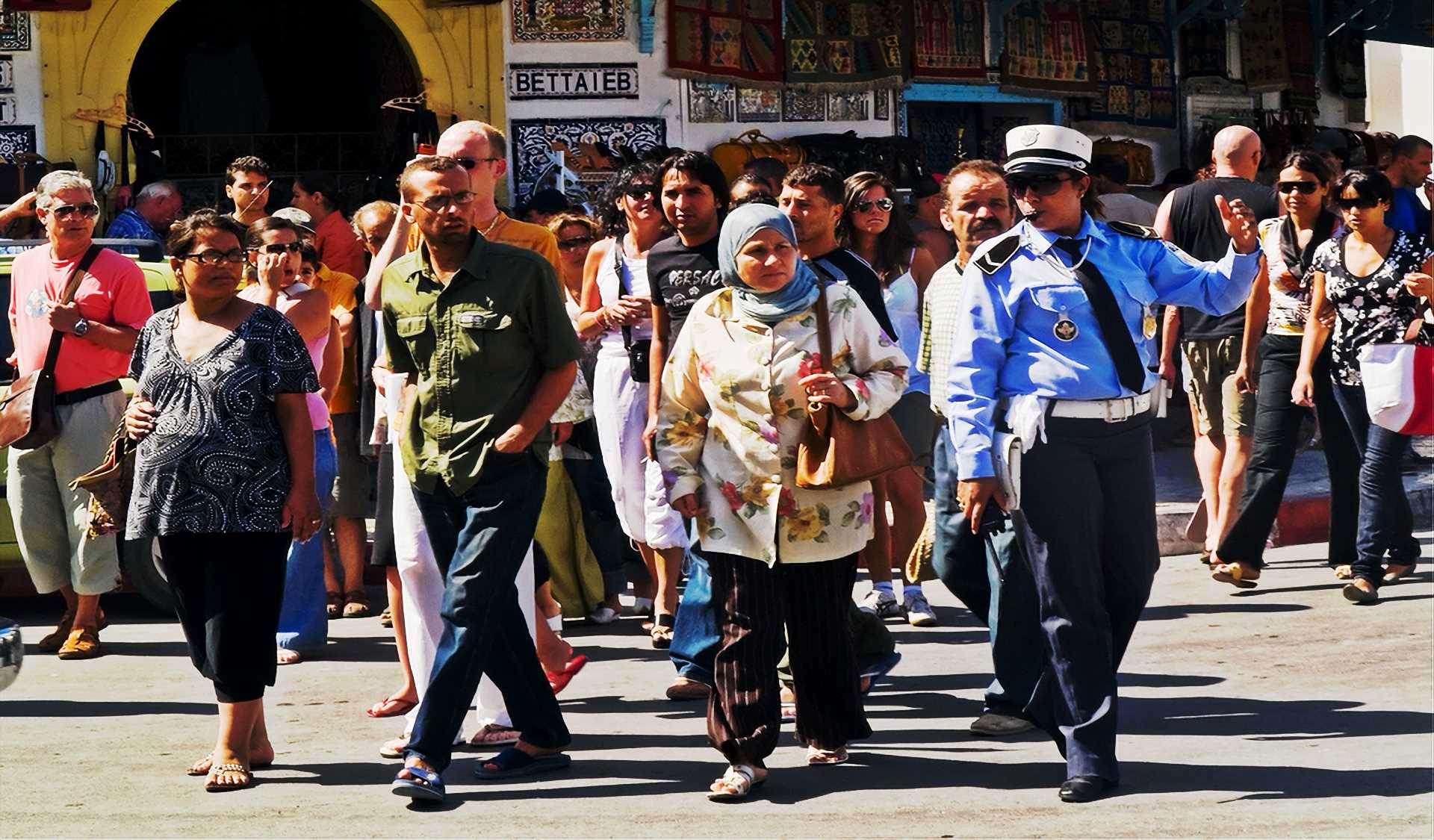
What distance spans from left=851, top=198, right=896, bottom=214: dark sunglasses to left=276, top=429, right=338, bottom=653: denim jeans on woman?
2.36m

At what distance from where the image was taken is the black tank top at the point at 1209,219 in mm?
9875

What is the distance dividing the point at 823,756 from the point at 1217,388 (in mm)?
4399

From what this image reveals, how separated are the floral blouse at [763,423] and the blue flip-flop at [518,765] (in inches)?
33.5

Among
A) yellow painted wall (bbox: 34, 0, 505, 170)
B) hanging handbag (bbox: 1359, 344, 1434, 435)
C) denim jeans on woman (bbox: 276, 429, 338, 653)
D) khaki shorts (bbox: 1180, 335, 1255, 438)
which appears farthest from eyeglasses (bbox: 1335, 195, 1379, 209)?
yellow painted wall (bbox: 34, 0, 505, 170)

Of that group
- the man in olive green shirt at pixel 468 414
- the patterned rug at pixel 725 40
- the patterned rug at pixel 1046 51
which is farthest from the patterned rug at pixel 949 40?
the man in olive green shirt at pixel 468 414

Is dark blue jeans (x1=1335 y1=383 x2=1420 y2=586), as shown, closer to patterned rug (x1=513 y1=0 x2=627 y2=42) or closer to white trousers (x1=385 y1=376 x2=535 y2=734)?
white trousers (x1=385 y1=376 x2=535 y2=734)

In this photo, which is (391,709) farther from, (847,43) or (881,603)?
(847,43)

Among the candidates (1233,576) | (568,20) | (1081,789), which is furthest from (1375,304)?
(568,20)

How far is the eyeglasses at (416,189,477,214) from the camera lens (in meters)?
6.25

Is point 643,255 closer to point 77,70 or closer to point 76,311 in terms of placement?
point 76,311

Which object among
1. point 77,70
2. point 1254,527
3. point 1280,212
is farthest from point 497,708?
point 77,70

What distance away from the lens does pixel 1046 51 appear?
19.0 metres

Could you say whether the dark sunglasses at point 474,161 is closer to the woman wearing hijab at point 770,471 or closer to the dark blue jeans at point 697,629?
the woman wearing hijab at point 770,471

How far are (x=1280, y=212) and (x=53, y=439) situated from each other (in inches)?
244
